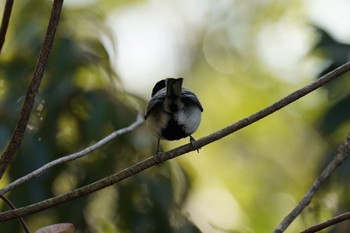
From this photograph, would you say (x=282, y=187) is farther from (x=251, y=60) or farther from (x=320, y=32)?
(x=320, y=32)

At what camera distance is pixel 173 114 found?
2424mm

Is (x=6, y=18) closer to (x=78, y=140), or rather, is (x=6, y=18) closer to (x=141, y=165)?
(x=141, y=165)

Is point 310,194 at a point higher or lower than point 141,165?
lower

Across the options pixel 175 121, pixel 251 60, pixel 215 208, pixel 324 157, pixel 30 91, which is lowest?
pixel 215 208

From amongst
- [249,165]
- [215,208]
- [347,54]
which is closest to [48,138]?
[347,54]

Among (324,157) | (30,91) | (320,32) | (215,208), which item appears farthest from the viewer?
(215,208)

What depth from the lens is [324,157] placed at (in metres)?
4.07

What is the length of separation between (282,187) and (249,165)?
695 mm

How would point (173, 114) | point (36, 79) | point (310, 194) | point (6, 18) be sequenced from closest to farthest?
1. point (36, 79)
2. point (6, 18)
3. point (310, 194)
4. point (173, 114)

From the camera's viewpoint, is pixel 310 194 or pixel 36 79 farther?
pixel 310 194

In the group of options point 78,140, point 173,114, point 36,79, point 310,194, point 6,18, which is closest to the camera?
point 36,79

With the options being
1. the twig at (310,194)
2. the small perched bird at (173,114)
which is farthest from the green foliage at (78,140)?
the twig at (310,194)

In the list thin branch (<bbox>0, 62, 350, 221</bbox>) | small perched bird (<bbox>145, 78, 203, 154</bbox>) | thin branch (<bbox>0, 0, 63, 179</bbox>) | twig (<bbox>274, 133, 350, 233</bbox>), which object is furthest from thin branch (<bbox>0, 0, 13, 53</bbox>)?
twig (<bbox>274, 133, 350, 233</bbox>)

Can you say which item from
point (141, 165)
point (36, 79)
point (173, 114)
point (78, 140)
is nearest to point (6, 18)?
point (36, 79)
